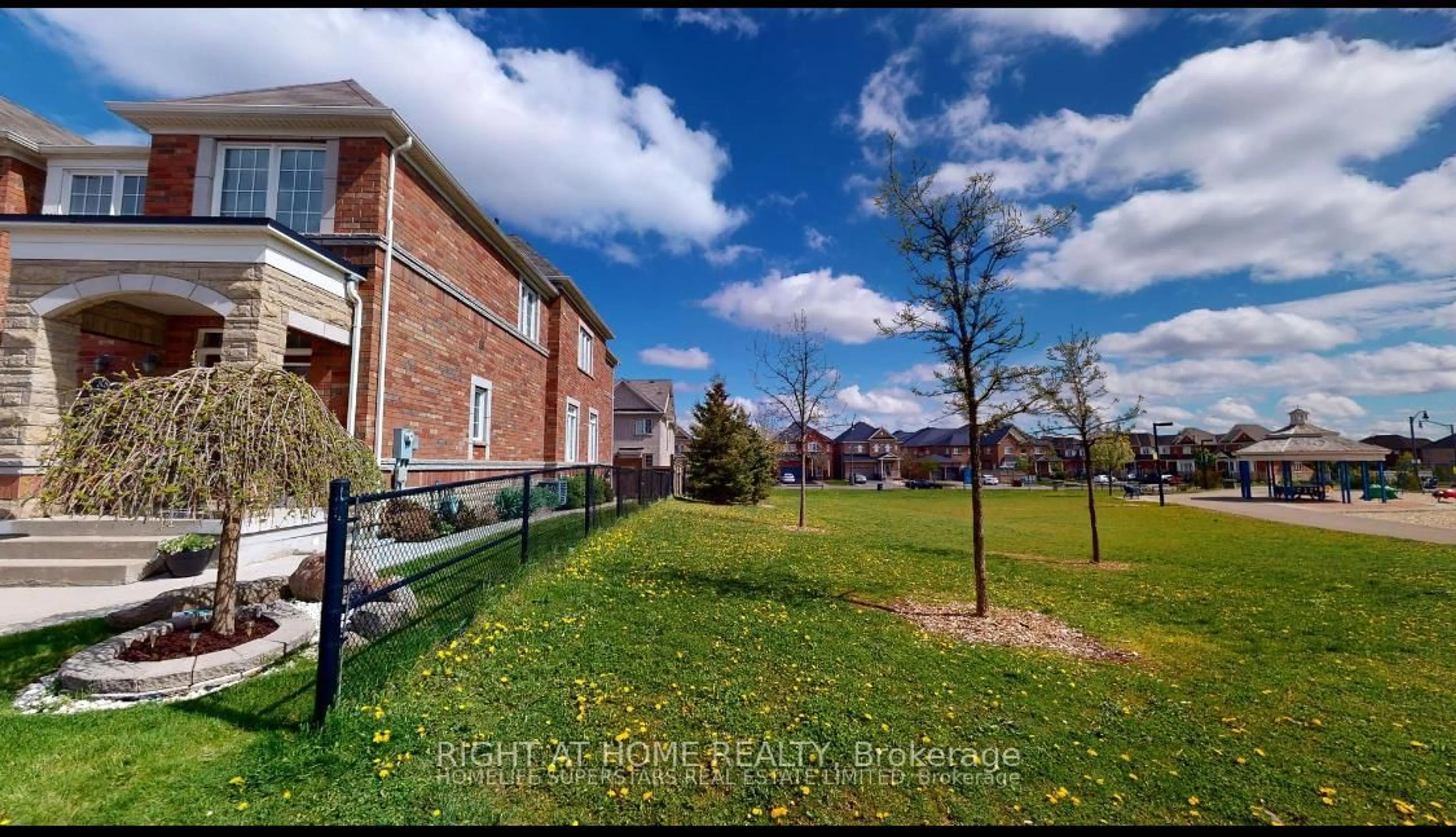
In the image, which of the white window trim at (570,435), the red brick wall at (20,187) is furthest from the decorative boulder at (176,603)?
the white window trim at (570,435)

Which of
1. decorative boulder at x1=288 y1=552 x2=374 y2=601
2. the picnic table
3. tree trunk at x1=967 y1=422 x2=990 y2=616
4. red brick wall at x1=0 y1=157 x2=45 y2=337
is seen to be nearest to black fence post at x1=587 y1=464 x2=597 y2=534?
decorative boulder at x1=288 y1=552 x2=374 y2=601

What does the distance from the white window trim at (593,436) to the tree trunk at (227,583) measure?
18783 millimetres

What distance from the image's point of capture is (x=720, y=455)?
27141 mm

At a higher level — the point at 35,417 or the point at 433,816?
the point at 35,417

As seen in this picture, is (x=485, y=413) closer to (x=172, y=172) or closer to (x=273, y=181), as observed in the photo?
(x=273, y=181)

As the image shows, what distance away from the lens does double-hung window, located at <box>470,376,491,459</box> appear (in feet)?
47.3

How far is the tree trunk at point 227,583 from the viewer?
473cm

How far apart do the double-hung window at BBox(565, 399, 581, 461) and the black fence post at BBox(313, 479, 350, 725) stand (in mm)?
17544

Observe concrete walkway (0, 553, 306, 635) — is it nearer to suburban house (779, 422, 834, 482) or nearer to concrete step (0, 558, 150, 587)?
concrete step (0, 558, 150, 587)

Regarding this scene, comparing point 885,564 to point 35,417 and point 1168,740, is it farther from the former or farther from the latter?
point 35,417

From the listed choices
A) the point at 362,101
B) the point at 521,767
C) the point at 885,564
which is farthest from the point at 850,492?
the point at 521,767

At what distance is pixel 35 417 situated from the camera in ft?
26.6

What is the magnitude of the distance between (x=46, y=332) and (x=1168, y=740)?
544 inches

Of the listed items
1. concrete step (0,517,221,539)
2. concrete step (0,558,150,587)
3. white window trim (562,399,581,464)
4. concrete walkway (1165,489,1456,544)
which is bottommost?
concrete walkway (1165,489,1456,544)
